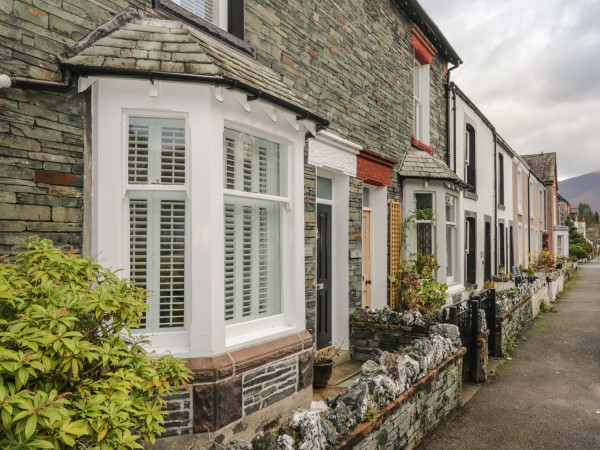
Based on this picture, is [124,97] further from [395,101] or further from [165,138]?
[395,101]

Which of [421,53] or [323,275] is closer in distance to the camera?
[323,275]

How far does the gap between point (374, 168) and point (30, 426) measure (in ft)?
23.2

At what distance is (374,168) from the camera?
8.27 metres

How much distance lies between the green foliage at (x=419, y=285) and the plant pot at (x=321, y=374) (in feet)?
8.63

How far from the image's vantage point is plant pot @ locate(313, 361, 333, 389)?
6.03 meters

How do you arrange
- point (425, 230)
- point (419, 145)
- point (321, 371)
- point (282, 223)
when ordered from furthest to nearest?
point (419, 145)
point (425, 230)
point (321, 371)
point (282, 223)

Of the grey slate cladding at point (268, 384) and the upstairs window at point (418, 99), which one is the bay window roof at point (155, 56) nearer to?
the grey slate cladding at point (268, 384)

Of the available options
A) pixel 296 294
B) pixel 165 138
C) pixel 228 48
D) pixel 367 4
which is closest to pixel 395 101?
pixel 367 4

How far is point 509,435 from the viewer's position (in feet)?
16.4

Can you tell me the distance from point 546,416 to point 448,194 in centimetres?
550

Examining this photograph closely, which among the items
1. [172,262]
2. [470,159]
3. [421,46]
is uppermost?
[421,46]

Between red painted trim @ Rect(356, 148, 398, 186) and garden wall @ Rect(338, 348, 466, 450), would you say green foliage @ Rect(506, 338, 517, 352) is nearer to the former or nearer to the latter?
garden wall @ Rect(338, 348, 466, 450)

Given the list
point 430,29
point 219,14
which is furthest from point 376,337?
point 430,29

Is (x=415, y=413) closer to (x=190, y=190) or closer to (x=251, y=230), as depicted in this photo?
(x=251, y=230)
